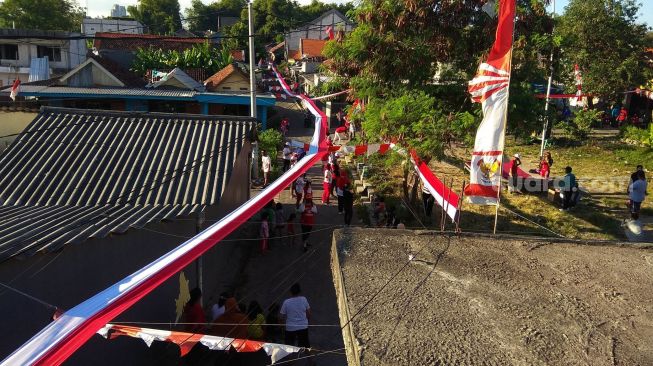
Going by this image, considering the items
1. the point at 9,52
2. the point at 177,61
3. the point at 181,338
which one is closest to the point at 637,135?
the point at 181,338

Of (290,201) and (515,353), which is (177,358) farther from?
(290,201)

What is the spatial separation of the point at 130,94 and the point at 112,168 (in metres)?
19.3

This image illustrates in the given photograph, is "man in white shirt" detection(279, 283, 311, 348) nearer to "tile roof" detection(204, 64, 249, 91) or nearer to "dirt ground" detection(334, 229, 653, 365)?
"dirt ground" detection(334, 229, 653, 365)

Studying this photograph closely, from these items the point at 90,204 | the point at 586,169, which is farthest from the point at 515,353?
the point at 586,169

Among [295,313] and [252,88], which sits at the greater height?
[252,88]

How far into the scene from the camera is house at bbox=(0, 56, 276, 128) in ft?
91.3

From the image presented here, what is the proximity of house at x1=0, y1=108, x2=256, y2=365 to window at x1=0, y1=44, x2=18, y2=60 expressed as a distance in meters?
33.3

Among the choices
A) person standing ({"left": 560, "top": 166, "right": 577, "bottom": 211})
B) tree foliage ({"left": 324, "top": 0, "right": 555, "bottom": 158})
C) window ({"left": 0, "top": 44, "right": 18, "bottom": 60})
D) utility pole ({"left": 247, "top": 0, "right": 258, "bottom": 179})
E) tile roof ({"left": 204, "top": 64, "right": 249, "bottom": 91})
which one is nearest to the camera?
tree foliage ({"left": 324, "top": 0, "right": 555, "bottom": 158})

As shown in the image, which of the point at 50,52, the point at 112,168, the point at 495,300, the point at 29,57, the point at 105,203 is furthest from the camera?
the point at 50,52

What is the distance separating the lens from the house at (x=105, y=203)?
20.1 feet

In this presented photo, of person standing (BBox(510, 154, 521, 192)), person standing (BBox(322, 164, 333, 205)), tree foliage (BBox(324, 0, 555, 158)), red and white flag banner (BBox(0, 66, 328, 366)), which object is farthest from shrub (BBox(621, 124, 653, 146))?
red and white flag banner (BBox(0, 66, 328, 366))

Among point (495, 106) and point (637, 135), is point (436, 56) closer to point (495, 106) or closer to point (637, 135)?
point (495, 106)

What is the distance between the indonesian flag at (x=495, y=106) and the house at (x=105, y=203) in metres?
4.50

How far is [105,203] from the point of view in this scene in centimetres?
904
